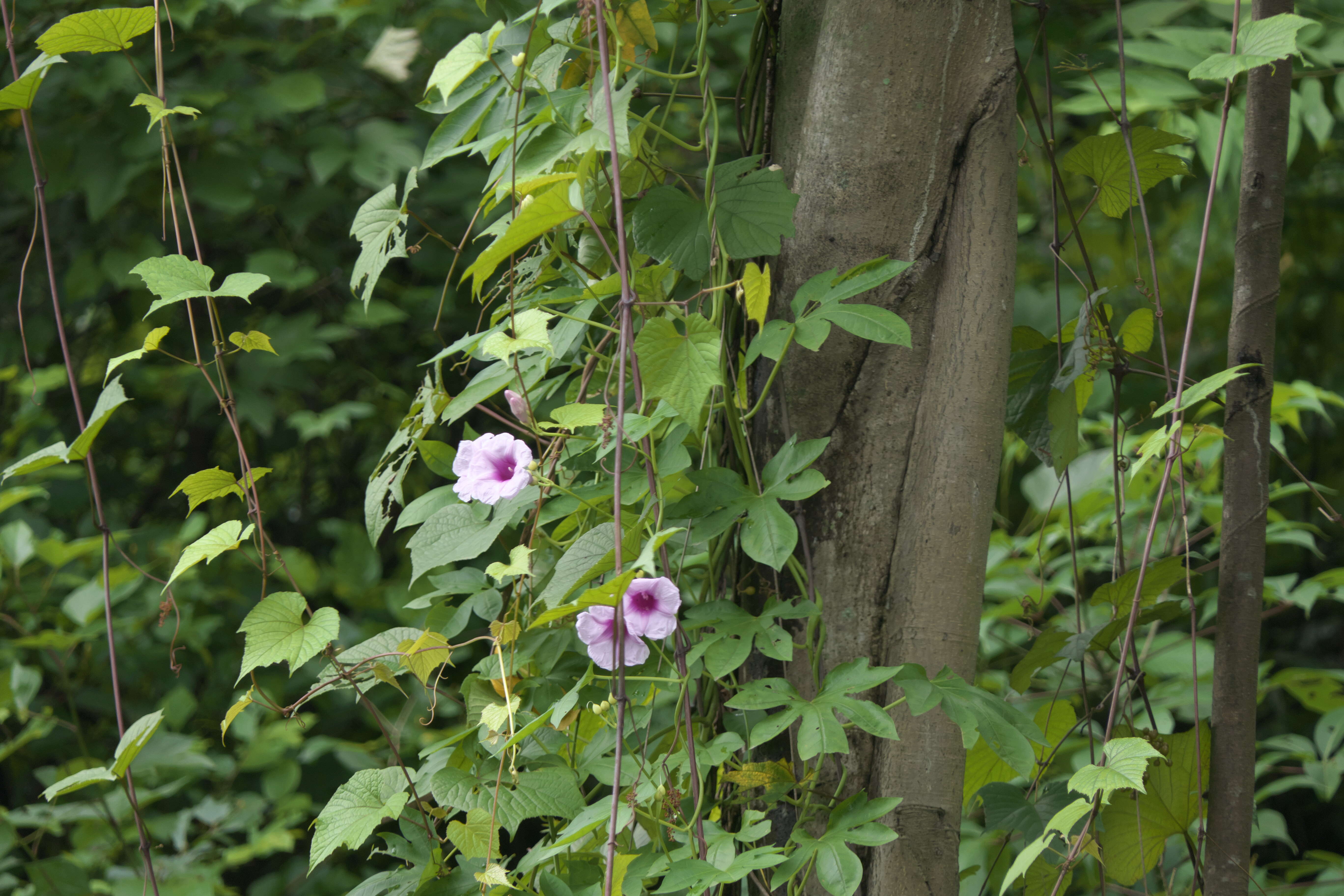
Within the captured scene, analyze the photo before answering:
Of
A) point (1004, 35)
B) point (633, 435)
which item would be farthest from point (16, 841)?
point (1004, 35)

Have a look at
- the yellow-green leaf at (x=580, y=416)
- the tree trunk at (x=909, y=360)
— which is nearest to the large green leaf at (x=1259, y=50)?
the tree trunk at (x=909, y=360)

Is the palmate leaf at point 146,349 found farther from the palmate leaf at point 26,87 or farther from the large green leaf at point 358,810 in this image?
the large green leaf at point 358,810

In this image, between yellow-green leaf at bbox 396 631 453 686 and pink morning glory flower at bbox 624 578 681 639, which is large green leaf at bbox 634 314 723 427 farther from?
yellow-green leaf at bbox 396 631 453 686

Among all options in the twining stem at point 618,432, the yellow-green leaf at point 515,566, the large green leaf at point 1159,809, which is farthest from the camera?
the large green leaf at point 1159,809

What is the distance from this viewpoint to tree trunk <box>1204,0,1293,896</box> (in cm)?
73

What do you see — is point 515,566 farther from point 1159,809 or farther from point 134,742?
point 1159,809

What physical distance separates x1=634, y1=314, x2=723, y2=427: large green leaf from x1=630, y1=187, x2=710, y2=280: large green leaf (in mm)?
56

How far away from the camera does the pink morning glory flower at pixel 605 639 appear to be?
0.59 m

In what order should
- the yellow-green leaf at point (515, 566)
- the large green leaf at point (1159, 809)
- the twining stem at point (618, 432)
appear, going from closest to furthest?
the twining stem at point (618, 432) < the yellow-green leaf at point (515, 566) < the large green leaf at point (1159, 809)

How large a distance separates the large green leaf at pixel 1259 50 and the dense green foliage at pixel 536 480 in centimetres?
1

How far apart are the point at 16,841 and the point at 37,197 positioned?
4.05 feet

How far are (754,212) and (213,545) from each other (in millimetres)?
453

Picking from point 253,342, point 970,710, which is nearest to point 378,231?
point 253,342

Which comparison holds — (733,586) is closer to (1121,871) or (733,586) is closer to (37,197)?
(1121,871)
